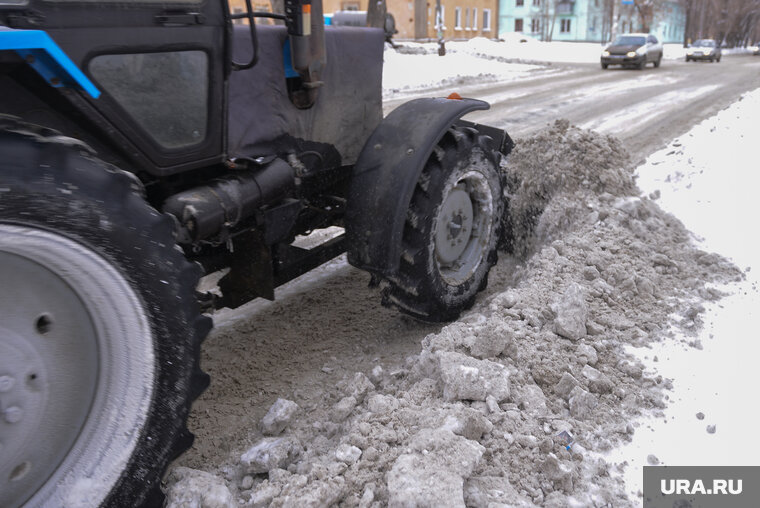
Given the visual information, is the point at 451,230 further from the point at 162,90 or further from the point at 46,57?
the point at 46,57

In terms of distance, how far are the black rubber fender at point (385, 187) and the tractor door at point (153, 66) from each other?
864mm

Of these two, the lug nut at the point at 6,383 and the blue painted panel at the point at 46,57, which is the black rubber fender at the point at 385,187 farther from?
the lug nut at the point at 6,383

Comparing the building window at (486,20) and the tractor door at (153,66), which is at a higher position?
the building window at (486,20)

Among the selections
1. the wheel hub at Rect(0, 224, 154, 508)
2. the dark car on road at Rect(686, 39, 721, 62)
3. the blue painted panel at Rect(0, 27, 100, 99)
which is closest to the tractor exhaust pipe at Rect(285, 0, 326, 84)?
the blue painted panel at Rect(0, 27, 100, 99)

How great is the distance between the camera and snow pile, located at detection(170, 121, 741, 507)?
7.53ft

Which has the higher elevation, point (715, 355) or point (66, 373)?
point (66, 373)

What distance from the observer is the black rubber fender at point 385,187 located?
3186mm

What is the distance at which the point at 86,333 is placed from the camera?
194 centimetres

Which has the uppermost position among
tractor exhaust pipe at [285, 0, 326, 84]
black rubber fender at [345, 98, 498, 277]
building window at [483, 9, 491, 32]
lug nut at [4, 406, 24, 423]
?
building window at [483, 9, 491, 32]

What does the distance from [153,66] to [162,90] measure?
0.30 feet

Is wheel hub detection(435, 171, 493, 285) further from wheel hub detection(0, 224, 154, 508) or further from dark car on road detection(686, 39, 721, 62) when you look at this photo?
dark car on road detection(686, 39, 721, 62)

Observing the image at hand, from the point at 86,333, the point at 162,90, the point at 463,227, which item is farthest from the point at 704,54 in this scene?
the point at 86,333

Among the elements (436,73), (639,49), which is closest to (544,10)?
(639,49)

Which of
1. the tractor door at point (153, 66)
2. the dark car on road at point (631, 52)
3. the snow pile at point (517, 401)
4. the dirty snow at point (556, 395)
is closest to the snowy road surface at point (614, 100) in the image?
the dark car on road at point (631, 52)
